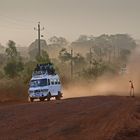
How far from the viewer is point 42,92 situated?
47812 millimetres

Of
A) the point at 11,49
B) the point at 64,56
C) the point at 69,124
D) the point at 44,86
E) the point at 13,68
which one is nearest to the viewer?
the point at 69,124

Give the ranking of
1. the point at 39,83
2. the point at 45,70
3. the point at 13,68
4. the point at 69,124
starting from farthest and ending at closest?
the point at 13,68, the point at 45,70, the point at 39,83, the point at 69,124

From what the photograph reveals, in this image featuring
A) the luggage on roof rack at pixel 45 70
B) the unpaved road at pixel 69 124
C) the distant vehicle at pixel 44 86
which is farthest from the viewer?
the luggage on roof rack at pixel 45 70

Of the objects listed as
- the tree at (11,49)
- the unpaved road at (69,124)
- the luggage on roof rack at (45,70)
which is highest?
the tree at (11,49)

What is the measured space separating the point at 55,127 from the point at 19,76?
176 feet

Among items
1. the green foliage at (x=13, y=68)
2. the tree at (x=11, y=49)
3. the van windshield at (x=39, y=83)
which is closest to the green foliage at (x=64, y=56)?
the tree at (x=11, y=49)

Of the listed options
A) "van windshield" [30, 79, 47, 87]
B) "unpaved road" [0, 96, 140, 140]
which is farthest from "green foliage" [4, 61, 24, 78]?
"unpaved road" [0, 96, 140, 140]

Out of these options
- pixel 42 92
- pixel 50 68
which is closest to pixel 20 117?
pixel 42 92

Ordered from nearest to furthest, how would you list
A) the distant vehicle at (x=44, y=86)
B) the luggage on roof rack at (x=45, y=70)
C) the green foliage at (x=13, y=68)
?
1. the distant vehicle at (x=44, y=86)
2. the luggage on roof rack at (x=45, y=70)
3. the green foliage at (x=13, y=68)

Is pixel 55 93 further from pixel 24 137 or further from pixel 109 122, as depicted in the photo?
pixel 24 137

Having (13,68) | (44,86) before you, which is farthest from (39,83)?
(13,68)

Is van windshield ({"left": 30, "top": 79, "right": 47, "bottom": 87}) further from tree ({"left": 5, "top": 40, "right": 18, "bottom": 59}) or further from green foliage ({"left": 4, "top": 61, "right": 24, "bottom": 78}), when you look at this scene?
tree ({"left": 5, "top": 40, "right": 18, "bottom": 59})

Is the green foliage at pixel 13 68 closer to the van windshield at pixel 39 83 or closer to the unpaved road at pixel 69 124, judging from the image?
the van windshield at pixel 39 83

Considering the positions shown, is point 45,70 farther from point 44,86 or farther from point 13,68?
point 13,68
